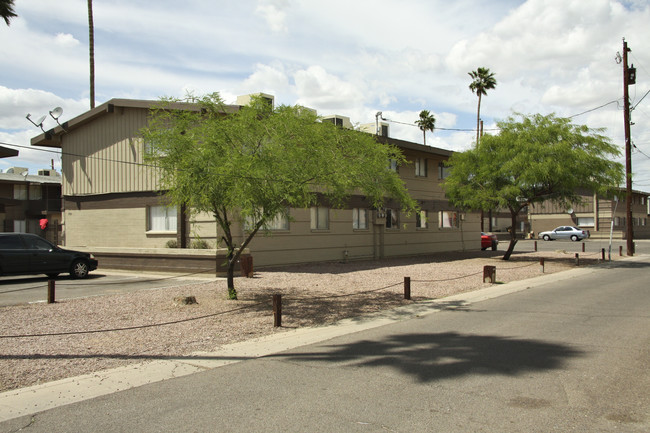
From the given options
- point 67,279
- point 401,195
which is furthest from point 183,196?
point 67,279

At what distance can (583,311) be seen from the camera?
11.5 meters

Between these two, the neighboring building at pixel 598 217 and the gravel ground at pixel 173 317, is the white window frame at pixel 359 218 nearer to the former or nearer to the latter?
the gravel ground at pixel 173 317

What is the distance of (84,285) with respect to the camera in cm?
1584

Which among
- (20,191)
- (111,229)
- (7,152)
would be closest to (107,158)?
(111,229)

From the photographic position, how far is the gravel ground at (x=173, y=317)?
7.59 metres

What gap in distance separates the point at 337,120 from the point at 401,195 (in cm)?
1400

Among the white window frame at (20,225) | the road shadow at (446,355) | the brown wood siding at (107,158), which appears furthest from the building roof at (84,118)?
the white window frame at (20,225)

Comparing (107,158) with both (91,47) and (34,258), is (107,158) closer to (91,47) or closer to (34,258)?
(34,258)

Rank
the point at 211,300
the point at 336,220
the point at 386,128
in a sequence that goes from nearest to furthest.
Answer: the point at 211,300 < the point at 336,220 < the point at 386,128

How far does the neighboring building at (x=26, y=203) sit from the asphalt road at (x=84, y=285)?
69.9ft

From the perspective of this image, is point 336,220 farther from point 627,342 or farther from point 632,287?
point 627,342

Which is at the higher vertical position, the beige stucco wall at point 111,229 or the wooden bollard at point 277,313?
the beige stucco wall at point 111,229

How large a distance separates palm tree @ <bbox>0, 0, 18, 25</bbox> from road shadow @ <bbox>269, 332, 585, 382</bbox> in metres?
9.19

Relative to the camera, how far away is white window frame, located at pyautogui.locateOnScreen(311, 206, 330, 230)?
22.6 meters
